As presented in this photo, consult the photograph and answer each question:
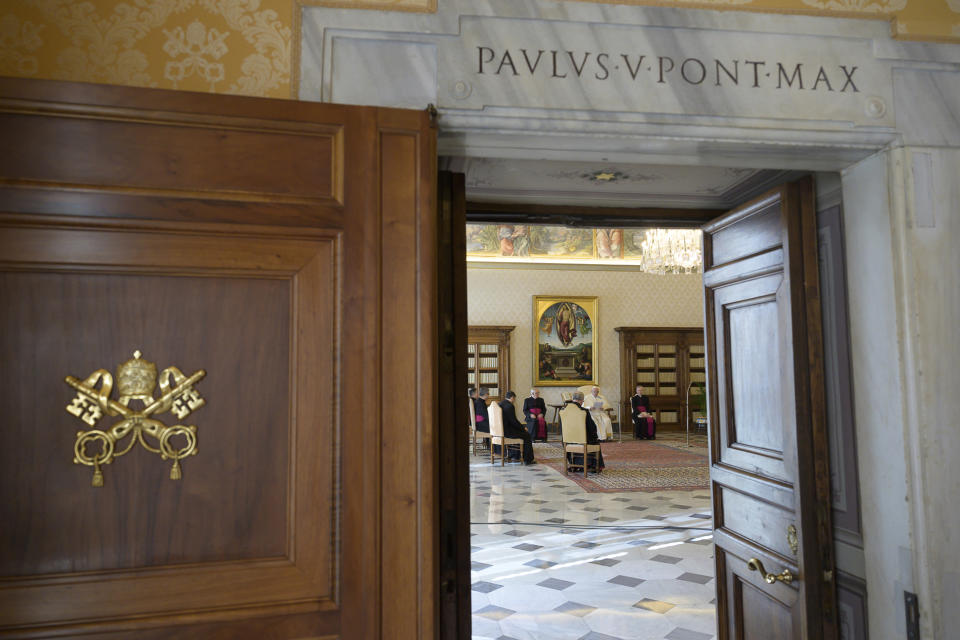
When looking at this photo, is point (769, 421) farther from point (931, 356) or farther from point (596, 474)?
point (596, 474)

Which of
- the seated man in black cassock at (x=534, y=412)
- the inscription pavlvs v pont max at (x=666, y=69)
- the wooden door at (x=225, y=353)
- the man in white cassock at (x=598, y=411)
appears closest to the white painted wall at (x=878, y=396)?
the inscription pavlvs v pont max at (x=666, y=69)

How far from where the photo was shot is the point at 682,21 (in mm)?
2006

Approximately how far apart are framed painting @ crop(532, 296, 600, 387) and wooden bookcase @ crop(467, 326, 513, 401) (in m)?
0.73

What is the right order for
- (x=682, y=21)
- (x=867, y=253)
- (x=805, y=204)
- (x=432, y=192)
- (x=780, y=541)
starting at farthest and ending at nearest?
(x=780, y=541) < (x=805, y=204) < (x=867, y=253) < (x=682, y=21) < (x=432, y=192)

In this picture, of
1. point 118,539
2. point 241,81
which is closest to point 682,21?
point 241,81

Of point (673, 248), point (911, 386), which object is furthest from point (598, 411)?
point (911, 386)

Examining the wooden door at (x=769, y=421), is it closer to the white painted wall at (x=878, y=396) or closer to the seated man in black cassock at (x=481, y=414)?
the white painted wall at (x=878, y=396)

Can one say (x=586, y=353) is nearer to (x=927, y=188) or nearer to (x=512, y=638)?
(x=512, y=638)

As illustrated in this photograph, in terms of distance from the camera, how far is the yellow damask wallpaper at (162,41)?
1758 millimetres

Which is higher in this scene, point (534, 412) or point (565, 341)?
point (565, 341)

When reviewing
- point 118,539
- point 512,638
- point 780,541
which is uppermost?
point 118,539

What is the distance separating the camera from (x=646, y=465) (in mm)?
11141

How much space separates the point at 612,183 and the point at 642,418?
491 inches

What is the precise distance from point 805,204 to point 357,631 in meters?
2.09
